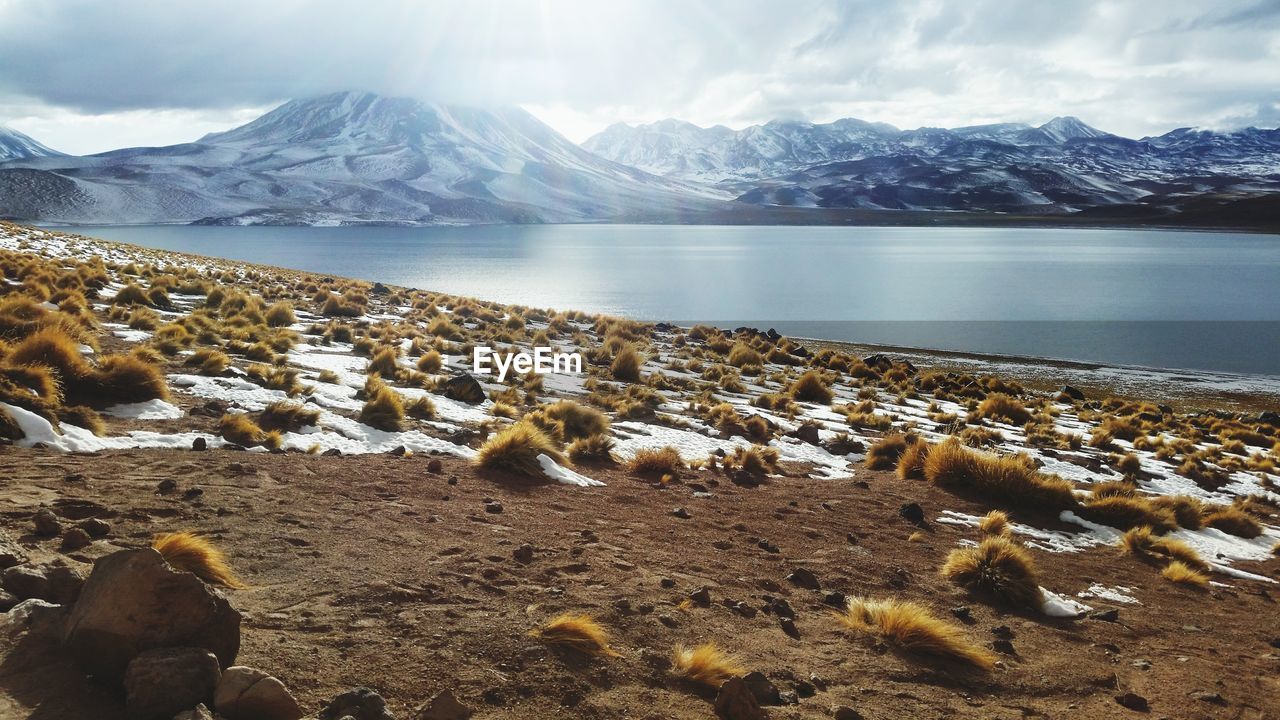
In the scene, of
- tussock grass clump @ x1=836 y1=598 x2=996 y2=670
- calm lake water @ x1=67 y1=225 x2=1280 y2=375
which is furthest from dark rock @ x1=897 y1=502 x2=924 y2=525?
calm lake water @ x1=67 y1=225 x2=1280 y2=375

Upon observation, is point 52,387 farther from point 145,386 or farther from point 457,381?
point 457,381

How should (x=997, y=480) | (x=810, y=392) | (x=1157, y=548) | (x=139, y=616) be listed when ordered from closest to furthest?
(x=139, y=616)
(x=1157, y=548)
(x=997, y=480)
(x=810, y=392)

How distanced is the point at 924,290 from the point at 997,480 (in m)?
63.3

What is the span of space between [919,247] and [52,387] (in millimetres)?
142298

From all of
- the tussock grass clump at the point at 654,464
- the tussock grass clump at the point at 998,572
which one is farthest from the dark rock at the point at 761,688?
the tussock grass clump at the point at 654,464

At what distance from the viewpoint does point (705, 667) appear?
13.8 ft

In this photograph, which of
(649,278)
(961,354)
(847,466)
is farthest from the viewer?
(649,278)

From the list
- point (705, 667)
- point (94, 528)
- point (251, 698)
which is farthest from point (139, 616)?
point (705, 667)

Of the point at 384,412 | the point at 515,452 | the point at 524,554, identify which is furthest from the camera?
the point at 384,412

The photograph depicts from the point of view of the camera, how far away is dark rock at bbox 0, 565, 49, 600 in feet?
11.5

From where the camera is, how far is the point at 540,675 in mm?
3955

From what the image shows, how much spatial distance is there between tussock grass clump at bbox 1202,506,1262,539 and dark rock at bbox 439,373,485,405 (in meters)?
11.5

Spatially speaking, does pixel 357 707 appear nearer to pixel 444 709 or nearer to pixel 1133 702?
pixel 444 709

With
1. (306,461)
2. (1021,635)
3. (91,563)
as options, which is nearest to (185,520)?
(91,563)
